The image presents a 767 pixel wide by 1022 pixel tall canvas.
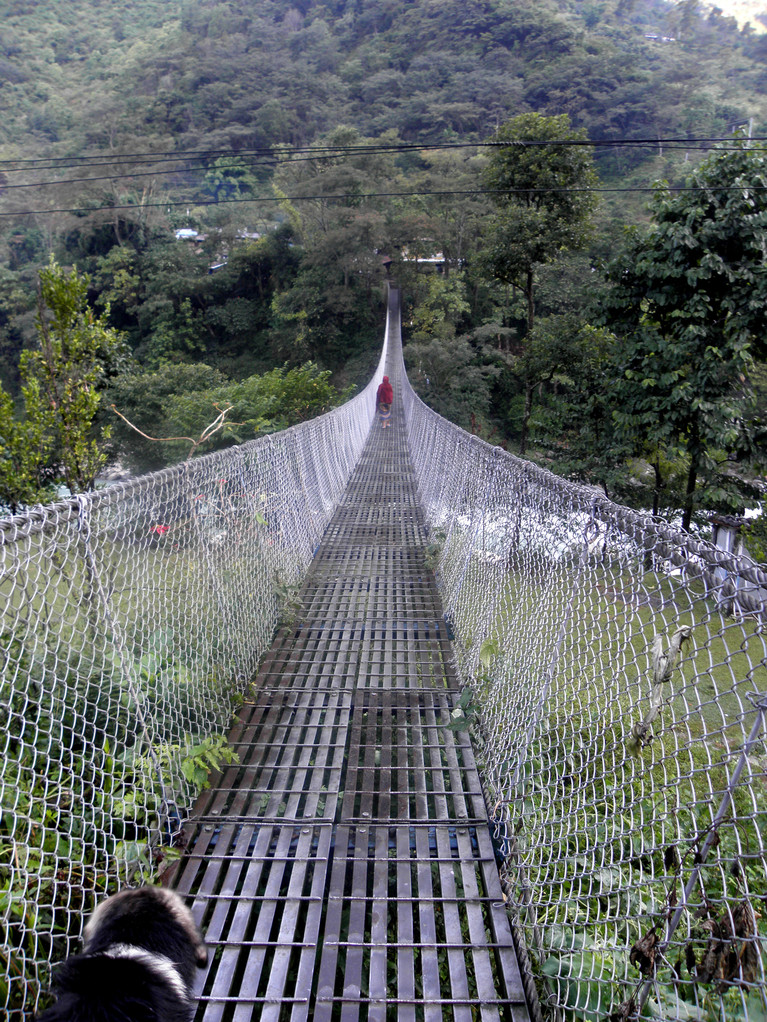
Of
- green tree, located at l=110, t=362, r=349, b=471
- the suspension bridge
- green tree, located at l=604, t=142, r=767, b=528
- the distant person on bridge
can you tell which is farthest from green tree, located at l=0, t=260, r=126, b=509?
the distant person on bridge

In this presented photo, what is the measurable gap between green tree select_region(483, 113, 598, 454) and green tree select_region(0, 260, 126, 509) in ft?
19.8

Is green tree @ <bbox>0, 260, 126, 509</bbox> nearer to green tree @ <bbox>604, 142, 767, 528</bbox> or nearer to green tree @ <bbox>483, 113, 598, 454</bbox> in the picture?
green tree @ <bbox>604, 142, 767, 528</bbox>

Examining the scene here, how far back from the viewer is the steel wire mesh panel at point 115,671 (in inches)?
41.7

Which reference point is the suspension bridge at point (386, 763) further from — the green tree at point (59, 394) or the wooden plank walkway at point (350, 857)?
the green tree at point (59, 394)

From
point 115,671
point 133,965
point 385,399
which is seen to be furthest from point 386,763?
point 385,399

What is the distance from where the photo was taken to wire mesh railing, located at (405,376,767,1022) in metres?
0.77

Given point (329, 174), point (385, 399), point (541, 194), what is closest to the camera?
point (541, 194)

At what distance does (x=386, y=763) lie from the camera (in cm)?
179

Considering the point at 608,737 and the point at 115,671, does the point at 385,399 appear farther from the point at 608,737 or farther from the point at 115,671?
the point at 115,671

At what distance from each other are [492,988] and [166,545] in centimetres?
135

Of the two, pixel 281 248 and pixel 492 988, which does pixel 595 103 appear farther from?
pixel 492 988

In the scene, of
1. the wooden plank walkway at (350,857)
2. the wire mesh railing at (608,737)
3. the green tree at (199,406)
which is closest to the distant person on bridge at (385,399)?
the green tree at (199,406)

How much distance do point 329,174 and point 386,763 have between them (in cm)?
2223

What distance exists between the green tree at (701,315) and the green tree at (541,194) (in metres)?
2.18
